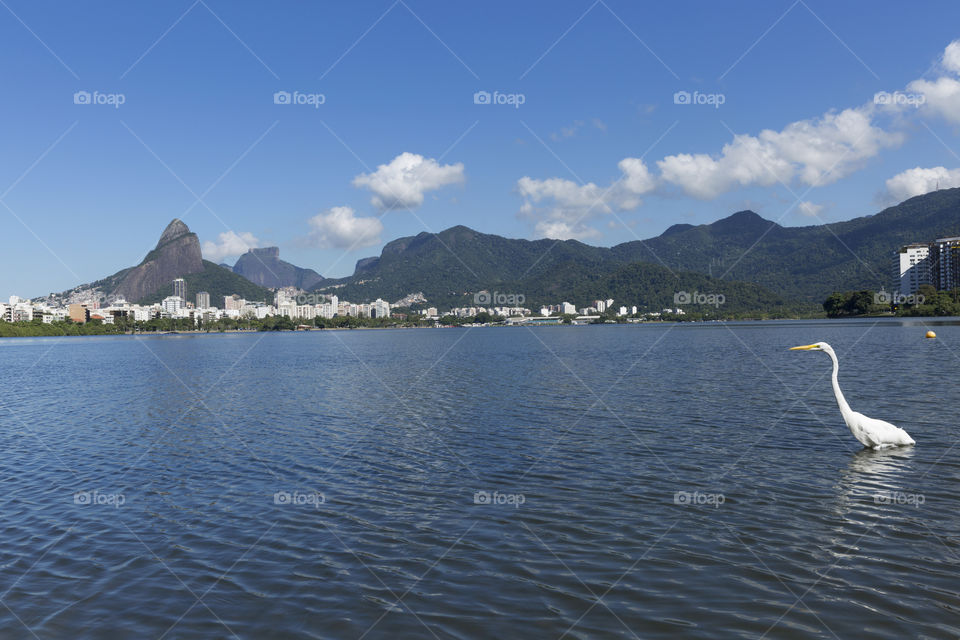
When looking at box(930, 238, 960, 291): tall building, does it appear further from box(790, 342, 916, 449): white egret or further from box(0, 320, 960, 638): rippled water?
box(790, 342, 916, 449): white egret

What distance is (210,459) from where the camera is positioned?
16641 mm

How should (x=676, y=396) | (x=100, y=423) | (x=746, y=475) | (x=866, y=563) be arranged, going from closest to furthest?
(x=866, y=563) < (x=746, y=475) < (x=100, y=423) < (x=676, y=396)

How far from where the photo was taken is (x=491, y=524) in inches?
418

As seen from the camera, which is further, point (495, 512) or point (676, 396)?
point (676, 396)

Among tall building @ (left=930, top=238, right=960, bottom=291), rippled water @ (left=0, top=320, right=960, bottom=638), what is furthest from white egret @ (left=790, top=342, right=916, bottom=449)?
tall building @ (left=930, top=238, right=960, bottom=291)

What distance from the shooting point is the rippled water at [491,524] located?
732cm

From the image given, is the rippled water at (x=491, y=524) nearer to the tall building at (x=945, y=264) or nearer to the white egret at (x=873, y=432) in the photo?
the white egret at (x=873, y=432)

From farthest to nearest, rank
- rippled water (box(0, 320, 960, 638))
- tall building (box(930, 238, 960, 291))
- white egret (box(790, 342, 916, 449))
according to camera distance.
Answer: tall building (box(930, 238, 960, 291))
white egret (box(790, 342, 916, 449))
rippled water (box(0, 320, 960, 638))

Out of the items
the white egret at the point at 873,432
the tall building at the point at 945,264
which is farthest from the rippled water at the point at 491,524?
the tall building at the point at 945,264

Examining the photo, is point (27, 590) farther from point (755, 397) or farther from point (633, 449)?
point (755, 397)

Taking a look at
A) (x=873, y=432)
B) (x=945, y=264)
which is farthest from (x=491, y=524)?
(x=945, y=264)

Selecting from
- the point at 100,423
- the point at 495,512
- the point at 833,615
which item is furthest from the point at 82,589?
the point at 100,423

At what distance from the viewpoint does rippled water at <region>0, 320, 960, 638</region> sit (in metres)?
7.32

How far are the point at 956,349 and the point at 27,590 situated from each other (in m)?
58.3
